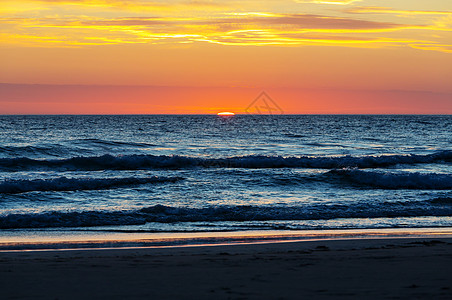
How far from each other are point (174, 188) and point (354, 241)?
1002 centimetres

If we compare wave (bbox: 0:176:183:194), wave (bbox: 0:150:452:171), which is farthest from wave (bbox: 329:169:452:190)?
wave (bbox: 0:176:183:194)

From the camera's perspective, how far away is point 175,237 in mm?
10828

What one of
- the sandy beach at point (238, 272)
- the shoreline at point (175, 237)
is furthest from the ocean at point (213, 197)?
the sandy beach at point (238, 272)

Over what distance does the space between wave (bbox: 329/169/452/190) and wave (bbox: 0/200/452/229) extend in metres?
5.63

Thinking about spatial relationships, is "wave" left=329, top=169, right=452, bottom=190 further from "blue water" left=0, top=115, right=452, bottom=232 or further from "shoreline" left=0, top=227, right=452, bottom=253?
"shoreline" left=0, top=227, right=452, bottom=253

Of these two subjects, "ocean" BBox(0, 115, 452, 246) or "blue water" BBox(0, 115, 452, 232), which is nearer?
"ocean" BBox(0, 115, 452, 246)

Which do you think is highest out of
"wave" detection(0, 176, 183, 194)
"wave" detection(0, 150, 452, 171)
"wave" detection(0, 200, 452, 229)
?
"wave" detection(0, 150, 452, 171)

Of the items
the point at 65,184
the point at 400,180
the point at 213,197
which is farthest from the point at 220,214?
the point at 400,180

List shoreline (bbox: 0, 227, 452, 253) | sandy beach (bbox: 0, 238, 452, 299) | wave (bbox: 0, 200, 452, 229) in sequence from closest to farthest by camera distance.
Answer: sandy beach (bbox: 0, 238, 452, 299), shoreline (bbox: 0, 227, 452, 253), wave (bbox: 0, 200, 452, 229)

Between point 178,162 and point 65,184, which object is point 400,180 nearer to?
point 178,162

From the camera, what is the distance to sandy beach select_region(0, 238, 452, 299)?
20.7 ft

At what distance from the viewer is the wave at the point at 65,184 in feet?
59.6

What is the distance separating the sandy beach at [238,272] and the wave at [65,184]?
1005cm

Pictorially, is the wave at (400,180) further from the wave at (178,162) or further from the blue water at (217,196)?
the wave at (178,162)
